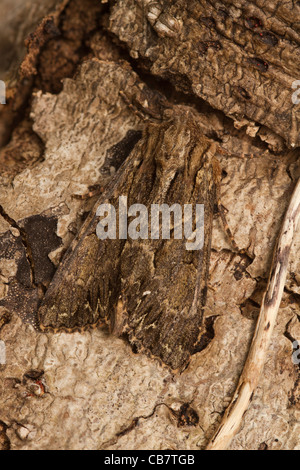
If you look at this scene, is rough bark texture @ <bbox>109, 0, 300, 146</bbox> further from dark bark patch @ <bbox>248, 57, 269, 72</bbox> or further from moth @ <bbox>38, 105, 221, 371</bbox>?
moth @ <bbox>38, 105, 221, 371</bbox>

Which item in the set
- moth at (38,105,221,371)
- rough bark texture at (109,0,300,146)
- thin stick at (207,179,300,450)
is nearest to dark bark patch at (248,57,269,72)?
rough bark texture at (109,0,300,146)

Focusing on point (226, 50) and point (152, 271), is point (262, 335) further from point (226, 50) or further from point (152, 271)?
point (226, 50)

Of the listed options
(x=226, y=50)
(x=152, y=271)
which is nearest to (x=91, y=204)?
(x=152, y=271)

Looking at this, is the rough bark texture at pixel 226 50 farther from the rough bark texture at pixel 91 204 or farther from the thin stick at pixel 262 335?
the thin stick at pixel 262 335

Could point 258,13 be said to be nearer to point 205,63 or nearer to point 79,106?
point 205,63

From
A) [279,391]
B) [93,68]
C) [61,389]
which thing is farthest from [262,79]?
[61,389]
